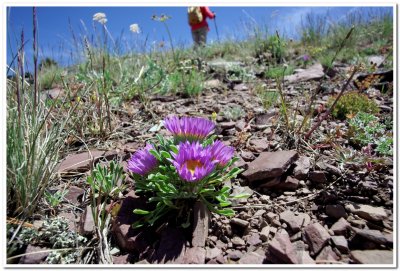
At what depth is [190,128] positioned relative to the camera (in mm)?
1747

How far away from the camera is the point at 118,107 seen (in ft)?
10.3

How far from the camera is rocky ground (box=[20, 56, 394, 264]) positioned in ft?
4.62

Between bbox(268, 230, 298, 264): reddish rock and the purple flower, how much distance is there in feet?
2.21

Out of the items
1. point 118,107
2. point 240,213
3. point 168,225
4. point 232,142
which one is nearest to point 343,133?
point 232,142

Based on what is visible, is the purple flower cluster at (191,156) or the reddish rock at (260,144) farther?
the reddish rock at (260,144)

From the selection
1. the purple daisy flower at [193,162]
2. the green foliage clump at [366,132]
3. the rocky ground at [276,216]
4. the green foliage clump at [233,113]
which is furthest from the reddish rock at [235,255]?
the green foliage clump at [233,113]

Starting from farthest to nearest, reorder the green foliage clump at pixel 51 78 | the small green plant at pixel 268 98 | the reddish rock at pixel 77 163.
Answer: the green foliage clump at pixel 51 78 → the small green plant at pixel 268 98 → the reddish rock at pixel 77 163

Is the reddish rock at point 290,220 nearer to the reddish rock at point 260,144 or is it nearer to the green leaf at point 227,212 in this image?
the green leaf at point 227,212

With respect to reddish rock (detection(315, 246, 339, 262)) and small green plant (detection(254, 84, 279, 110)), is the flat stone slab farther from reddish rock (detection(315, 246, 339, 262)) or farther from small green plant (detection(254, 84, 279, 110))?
reddish rock (detection(315, 246, 339, 262))

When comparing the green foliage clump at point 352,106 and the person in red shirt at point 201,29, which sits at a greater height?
the person in red shirt at point 201,29

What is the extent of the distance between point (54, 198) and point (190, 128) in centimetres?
82

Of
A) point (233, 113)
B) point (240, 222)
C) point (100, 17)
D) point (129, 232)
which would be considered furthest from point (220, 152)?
point (100, 17)

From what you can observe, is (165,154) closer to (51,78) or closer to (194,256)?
(194,256)

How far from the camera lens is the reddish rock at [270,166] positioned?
1.81 metres
